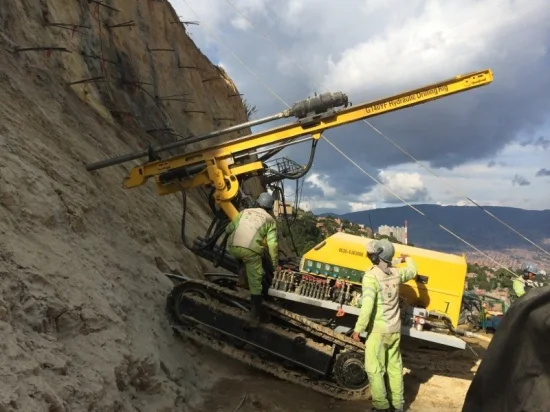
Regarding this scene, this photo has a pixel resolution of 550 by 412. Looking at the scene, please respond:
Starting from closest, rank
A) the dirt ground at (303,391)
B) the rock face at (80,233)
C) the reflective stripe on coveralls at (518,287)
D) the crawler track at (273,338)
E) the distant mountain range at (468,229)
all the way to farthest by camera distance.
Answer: the rock face at (80,233) → the dirt ground at (303,391) → the crawler track at (273,338) → the reflective stripe on coveralls at (518,287) → the distant mountain range at (468,229)

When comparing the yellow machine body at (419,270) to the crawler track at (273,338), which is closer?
the crawler track at (273,338)

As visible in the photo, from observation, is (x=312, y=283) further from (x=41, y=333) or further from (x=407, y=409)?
(x=41, y=333)

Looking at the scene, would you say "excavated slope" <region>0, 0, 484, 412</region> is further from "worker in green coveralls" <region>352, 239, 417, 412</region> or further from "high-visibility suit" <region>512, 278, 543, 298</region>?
"high-visibility suit" <region>512, 278, 543, 298</region>

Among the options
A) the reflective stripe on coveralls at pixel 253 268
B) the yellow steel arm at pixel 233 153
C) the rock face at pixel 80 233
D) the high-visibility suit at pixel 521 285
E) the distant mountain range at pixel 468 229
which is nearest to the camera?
the rock face at pixel 80 233

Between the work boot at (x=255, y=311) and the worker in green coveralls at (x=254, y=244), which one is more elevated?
the worker in green coveralls at (x=254, y=244)

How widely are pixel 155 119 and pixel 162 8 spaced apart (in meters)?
4.88

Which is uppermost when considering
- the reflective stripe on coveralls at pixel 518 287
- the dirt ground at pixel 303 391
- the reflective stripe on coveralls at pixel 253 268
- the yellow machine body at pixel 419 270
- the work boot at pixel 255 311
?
the reflective stripe on coveralls at pixel 518 287

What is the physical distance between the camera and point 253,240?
22.5 feet

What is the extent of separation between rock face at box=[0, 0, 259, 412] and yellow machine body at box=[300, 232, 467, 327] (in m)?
2.16

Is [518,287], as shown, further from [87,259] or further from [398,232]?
[87,259]

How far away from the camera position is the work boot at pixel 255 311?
690cm

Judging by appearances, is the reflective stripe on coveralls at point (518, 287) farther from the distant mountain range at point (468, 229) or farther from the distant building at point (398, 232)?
the distant building at point (398, 232)

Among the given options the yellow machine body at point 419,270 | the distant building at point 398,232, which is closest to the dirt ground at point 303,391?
the yellow machine body at point 419,270

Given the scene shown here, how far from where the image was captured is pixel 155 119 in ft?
46.1
